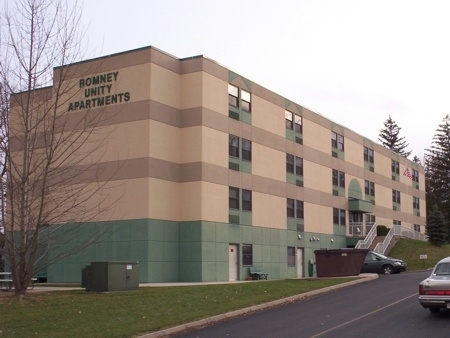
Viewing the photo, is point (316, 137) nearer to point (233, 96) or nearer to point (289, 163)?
point (289, 163)

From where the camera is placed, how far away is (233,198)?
1494 inches

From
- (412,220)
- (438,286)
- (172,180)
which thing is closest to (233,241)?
(172,180)

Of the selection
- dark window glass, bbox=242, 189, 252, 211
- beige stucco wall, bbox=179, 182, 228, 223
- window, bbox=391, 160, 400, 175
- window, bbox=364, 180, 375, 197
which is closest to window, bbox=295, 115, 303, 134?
dark window glass, bbox=242, 189, 252, 211

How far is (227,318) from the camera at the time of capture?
18484mm

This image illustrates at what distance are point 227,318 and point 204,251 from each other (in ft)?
54.0

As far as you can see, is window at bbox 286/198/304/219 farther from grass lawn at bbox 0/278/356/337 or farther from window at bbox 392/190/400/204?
window at bbox 392/190/400/204

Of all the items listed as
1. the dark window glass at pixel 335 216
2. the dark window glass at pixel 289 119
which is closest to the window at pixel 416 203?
the dark window glass at pixel 335 216

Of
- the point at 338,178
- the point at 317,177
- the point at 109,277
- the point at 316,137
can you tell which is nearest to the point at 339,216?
the point at 338,178

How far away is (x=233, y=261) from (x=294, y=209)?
28.5 ft

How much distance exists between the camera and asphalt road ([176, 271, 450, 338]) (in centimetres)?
1523

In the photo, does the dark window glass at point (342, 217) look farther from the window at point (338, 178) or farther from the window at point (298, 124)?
the window at point (298, 124)

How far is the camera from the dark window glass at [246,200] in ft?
127

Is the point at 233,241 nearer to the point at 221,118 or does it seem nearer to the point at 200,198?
the point at 200,198

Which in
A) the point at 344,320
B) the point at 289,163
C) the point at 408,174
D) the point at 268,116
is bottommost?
the point at 344,320
